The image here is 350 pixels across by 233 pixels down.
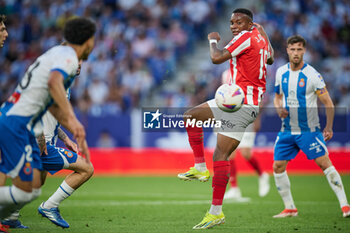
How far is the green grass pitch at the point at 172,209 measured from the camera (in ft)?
22.5

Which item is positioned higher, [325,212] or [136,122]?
[136,122]

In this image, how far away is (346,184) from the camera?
1264 cm

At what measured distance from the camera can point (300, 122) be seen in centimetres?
831

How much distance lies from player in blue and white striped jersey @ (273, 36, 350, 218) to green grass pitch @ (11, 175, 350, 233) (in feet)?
2.01

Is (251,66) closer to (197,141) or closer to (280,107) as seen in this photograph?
(197,141)

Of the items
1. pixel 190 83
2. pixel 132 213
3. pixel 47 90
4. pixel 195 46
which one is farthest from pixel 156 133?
pixel 47 90

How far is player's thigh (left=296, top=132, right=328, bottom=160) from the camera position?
8.18 m

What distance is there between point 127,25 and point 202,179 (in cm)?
1442

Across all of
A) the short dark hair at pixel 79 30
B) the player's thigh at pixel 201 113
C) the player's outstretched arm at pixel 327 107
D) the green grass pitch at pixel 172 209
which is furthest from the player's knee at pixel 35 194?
the player's outstretched arm at pixel 327 107

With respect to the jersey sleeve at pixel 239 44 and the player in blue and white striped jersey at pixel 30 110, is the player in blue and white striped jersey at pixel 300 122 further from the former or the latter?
the player in blue and white striped jersey at pixel 30 110

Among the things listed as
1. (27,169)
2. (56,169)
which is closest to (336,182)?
(56,169)

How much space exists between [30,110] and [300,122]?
15.0 feet

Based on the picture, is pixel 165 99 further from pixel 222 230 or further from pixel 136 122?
pixel 222 230

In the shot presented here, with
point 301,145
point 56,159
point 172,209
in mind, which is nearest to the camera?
point 56,159
